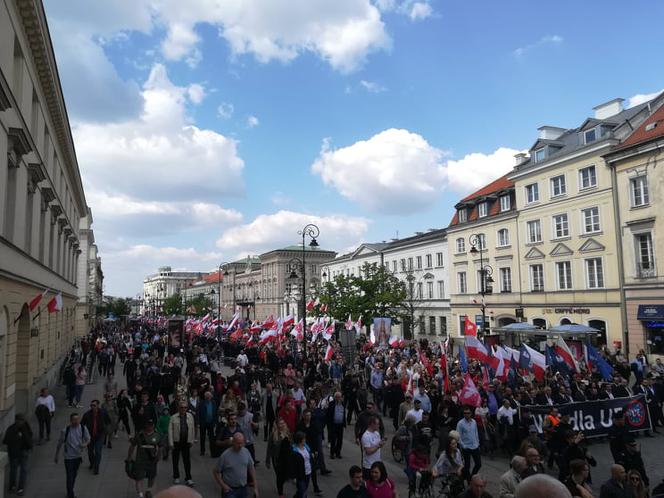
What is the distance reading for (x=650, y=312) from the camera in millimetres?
31766

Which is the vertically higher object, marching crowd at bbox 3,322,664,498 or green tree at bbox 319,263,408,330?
green tree at bbox 319,263,408,330

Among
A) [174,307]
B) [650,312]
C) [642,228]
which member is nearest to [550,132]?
[642,228]

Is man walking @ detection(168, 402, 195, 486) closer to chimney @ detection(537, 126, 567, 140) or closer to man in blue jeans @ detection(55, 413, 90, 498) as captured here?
man in blue jeans @ detection(55, 413, 90, 498)

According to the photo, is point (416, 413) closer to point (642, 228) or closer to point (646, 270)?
point (646, 270)

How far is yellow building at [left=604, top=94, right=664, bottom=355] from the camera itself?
103ft

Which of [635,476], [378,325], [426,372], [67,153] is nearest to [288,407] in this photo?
[635,476]

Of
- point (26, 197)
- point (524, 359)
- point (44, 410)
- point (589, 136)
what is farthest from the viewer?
point (589, 136)

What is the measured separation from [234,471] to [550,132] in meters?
43.7

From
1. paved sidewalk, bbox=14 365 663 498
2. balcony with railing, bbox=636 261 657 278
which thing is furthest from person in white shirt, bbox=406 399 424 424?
balcony with railing, bbox=636 261 657 278

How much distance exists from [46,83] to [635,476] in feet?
72.9

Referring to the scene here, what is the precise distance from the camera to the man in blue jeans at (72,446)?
33.6ft

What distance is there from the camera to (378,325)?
26.8 metres

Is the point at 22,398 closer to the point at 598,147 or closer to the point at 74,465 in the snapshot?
the point at 74,465

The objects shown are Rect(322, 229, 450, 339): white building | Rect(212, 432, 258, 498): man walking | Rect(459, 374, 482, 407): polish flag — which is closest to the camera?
Rect(212, 432, 258, 498): man walking
